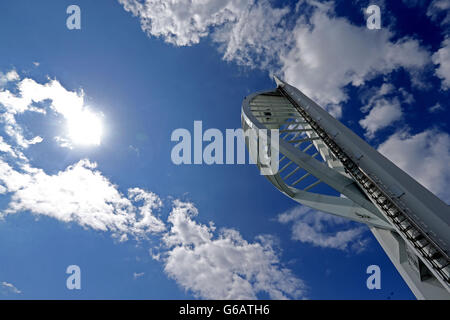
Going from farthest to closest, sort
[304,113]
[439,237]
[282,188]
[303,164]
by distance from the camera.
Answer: [304,113]
[282,188]
[303,164]
[439,237]

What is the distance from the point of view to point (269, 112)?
12.5 meters

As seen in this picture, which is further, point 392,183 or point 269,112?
point 269,112

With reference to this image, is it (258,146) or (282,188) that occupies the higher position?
(258,146)

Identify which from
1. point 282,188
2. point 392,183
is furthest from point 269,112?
point 392,183

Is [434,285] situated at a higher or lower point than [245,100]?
→ lower
